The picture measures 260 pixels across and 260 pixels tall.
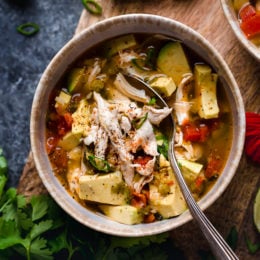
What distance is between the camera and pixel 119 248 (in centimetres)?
323

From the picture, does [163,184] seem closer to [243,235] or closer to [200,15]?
[243,235]

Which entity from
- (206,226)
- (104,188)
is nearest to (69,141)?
(104,188)

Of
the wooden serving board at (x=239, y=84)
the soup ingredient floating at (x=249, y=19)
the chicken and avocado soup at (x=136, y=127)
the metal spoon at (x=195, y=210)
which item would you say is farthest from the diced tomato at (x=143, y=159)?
the soup ingredient floating at (x=249, y=19)

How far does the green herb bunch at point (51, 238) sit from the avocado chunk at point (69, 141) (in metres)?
0.30

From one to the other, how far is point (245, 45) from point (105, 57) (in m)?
0.72

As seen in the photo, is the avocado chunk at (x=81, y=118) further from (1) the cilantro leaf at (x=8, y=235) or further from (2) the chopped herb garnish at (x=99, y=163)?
(1) the cilantro leaf at (x=8, y=235)

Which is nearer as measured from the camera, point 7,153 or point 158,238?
point 158,238

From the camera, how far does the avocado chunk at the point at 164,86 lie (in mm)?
3041

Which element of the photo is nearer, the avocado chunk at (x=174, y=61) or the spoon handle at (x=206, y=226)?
the spoon handle at (x=206, y=226)

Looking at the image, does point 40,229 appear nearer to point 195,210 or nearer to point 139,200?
point 139,200

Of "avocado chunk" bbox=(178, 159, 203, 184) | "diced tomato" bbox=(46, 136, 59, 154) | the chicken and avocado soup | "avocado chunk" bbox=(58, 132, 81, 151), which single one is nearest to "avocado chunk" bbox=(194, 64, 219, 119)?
the chicken and avocado soup

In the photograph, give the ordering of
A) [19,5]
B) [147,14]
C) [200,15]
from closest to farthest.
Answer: [147,14] < [200,15] < [19,5]

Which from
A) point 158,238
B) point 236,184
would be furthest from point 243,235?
point 158,238

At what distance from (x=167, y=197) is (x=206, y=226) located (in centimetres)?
50
